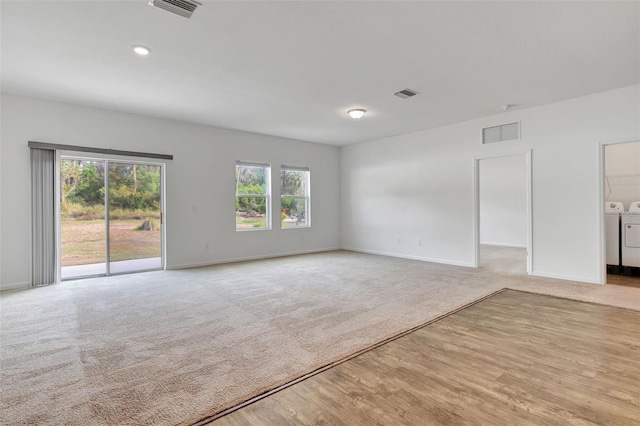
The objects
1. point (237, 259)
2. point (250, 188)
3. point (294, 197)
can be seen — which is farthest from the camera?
point (294, 197)

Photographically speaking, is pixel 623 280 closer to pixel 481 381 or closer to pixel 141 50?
pixel 481 381

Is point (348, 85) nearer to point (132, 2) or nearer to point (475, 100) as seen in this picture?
point (475, 100)

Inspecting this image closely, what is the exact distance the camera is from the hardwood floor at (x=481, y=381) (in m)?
1.74

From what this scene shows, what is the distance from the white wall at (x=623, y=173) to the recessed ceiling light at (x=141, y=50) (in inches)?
303

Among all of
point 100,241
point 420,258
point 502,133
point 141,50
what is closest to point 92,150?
point 100,241

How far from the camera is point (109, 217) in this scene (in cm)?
529

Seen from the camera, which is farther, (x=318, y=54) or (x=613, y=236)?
(x=613, y=236)

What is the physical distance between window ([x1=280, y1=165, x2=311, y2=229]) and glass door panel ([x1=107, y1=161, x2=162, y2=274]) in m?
2.71

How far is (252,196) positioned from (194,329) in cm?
428

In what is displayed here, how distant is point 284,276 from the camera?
5.27m

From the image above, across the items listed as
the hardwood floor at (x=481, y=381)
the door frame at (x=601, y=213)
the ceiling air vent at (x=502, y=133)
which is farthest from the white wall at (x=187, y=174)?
the door frame at (x=601, y=213)

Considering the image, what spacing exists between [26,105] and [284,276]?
463 cm

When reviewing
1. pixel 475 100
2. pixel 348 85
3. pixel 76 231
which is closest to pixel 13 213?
pixel 76 231

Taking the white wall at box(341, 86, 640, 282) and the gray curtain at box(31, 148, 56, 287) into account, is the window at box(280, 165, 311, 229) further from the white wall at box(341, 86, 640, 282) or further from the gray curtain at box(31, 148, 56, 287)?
the gray curtain at box(31, 148, 56, 287)
